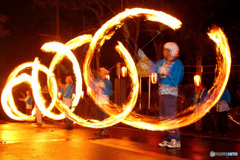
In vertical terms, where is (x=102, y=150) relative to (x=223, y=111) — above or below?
below

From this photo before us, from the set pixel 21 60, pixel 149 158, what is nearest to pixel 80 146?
pixel 149 158

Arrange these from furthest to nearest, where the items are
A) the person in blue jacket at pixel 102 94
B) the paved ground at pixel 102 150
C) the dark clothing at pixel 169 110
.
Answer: the person in blue jacket at pixel 102 94 < the dark clothing at pixel 169 110 < the paved ground at pixel 102 150

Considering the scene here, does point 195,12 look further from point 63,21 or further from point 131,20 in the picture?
point 63,21

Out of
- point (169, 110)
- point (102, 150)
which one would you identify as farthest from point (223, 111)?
point (102, 150)

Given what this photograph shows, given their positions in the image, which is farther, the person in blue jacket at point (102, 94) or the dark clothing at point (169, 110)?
the person in blue jacket at point (102, 94)

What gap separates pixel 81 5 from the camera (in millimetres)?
22297

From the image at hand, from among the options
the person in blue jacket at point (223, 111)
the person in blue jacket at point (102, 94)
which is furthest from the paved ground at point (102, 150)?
the person in blue jacket at point (223, 111)

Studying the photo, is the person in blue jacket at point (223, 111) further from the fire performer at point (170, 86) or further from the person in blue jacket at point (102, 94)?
the fire performer at point (170, 86)

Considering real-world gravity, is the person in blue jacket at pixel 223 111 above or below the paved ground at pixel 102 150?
above

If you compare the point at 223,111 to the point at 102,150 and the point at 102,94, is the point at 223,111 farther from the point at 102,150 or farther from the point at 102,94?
the point at 102,150

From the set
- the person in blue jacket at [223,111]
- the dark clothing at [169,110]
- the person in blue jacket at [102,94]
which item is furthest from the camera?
the person in blue jacket at [223,111]

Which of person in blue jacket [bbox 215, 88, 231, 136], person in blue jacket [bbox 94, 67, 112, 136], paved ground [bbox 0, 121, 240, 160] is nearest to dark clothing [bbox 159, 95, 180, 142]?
paved ground [bbox 0, 121, 240, 160]

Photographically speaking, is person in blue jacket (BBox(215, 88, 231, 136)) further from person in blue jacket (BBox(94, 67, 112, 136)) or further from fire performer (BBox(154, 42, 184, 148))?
fire performer (BBox(154, 42, 184, 148))

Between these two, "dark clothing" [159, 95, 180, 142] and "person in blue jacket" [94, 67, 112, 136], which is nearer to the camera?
"dark clothing" [159, 95, 180, 142]
